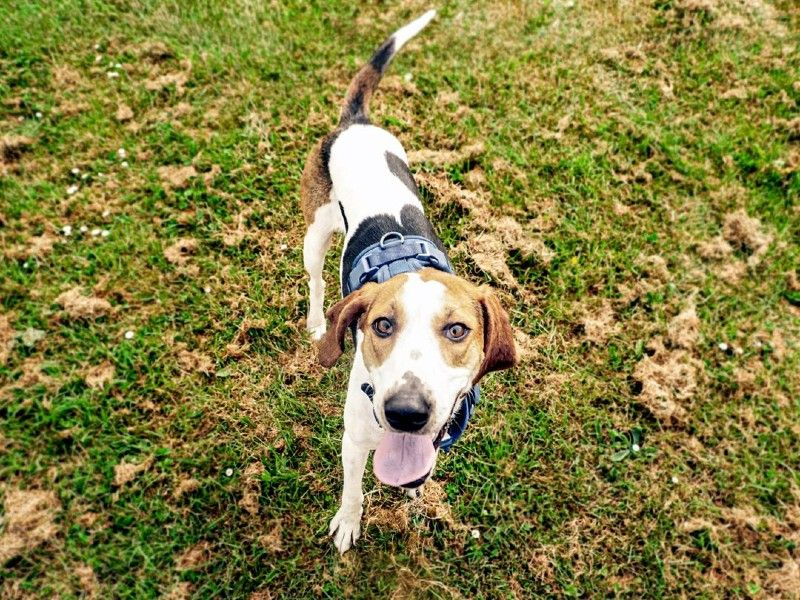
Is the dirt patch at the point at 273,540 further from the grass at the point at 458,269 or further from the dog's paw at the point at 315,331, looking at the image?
the dog's paw at the point at 315,331

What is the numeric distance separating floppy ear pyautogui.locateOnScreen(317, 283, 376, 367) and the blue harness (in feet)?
0.64

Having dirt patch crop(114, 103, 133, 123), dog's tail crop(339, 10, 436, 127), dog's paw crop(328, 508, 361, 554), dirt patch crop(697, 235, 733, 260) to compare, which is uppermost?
dirt patch crop(114, 103, 133, 123)

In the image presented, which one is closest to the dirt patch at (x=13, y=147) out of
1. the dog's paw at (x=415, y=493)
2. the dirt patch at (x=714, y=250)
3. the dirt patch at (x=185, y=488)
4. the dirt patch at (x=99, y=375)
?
the dirt patch at (x=99, y=375)

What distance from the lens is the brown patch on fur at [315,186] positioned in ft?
13.6

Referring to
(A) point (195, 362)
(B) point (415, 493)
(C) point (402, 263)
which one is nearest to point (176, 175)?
(A) point (195, 362)

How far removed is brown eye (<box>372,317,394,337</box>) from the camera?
2.79 m

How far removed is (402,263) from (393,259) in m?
0.07

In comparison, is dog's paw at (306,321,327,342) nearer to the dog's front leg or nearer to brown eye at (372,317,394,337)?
the dog's front leg

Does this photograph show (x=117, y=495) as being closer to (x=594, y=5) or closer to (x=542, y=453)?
(x=542, y=453)

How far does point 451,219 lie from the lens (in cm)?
539

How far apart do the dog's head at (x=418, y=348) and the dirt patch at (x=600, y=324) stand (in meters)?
2.08

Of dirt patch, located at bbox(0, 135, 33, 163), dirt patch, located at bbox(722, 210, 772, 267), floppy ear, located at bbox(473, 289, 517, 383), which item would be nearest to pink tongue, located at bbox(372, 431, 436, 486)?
floppy ear, located at bbox(473, 289, 517, 383)

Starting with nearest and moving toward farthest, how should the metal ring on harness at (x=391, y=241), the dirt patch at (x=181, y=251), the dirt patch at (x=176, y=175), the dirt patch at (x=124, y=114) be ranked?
the metal ring on harness at (x=391, y=241), the dirt patch at (x=181, y=251), the dirt patch at (x=176, y=175), the dirt patch at (x=124, y=114)

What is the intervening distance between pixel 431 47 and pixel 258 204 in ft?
9.51
